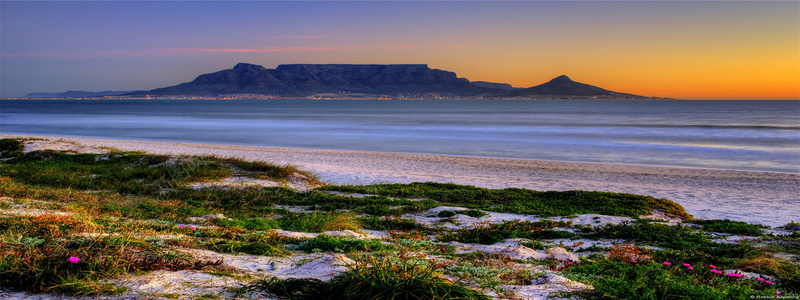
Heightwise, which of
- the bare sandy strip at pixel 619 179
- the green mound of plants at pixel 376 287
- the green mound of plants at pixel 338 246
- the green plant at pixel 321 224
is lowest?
the bare sandy strip at pixel 619 179

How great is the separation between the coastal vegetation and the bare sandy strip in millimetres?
2981

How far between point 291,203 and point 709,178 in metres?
17.0

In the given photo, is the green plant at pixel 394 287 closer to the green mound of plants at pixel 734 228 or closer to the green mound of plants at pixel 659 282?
the green mound of plants at pixel 659 282

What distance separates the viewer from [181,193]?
37.5 ft

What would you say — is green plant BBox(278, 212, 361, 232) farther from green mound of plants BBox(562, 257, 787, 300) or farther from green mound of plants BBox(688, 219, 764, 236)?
green mound of plants BBox(688, 219, 764, 236)

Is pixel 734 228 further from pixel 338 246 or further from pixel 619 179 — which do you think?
pixel 619 179

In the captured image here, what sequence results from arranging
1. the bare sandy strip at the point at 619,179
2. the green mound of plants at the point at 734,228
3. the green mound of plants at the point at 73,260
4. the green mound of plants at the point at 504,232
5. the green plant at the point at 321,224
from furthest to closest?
the bare sandy strip at the point at 619,179 → the green mound of plants at the point at 734,228 → the green plant at the point at 321,224 → the green mound of plants at the point at 504,232 → the green mound of plants at the point at 73,260

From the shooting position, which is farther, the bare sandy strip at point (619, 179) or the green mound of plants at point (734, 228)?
the bare sandy strip at point (619, 179)

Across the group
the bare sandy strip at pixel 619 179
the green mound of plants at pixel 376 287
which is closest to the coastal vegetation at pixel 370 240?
the green mound of plants at pixel 376 287

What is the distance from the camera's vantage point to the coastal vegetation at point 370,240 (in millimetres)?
4164

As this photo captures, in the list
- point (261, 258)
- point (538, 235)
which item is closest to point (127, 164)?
point (261, 258)

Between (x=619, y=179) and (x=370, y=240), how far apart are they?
1556cm

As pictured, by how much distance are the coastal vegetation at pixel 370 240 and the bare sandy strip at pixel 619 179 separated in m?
2.98

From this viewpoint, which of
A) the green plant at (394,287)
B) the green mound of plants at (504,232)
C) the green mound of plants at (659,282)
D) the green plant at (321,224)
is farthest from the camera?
the green plant at (321,224)
